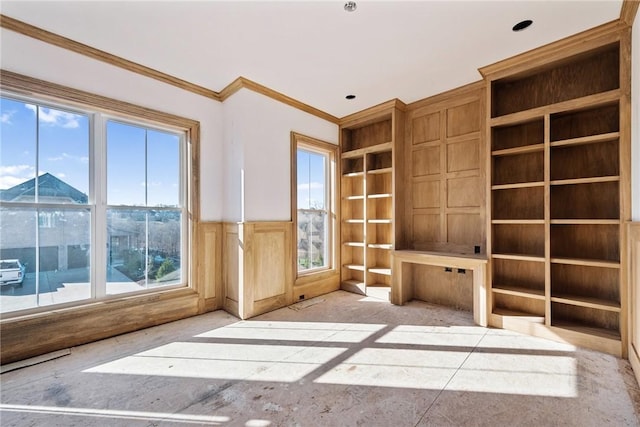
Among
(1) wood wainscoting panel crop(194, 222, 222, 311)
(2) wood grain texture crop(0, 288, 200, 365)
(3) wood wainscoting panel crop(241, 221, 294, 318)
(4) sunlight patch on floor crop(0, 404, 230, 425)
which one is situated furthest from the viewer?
(1) wood wainscoting panel crop(194, 222, 222, 311)

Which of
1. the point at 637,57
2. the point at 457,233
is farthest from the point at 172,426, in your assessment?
the point at 637,57

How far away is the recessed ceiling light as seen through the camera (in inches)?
94.0

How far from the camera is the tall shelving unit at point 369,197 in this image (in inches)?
166

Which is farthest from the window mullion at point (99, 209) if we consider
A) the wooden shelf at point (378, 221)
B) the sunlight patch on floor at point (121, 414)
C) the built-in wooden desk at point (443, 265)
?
the built-in wooden desk at point (443, 265)

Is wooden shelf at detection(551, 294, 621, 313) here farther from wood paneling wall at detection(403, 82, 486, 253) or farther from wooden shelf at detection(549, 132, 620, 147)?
wooden shelf at detection(549, 132, 620, 147)

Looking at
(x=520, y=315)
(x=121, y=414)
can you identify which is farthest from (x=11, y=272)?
(x=520, y=315)

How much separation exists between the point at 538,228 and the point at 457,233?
866 millimetres

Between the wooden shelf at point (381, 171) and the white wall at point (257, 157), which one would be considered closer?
the white wall at point (257, 157)

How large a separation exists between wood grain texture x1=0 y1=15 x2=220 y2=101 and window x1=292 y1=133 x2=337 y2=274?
4.85 feet

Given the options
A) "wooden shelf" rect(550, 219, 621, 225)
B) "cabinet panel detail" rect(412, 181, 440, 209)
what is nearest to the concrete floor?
"wooden shelf" rect(550, 219, 621, 225)

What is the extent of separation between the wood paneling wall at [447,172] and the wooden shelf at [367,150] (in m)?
0.33

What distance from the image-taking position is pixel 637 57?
2148 millimetres

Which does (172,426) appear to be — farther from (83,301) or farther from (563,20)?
(563,20)

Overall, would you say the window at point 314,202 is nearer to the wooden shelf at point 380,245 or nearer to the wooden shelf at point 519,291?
the wooden shelf at point 380,245
